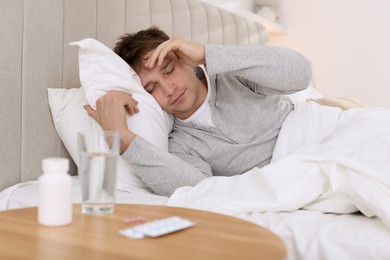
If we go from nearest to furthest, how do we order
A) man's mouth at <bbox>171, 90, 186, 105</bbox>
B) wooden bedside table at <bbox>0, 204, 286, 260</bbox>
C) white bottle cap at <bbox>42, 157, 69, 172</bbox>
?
wooden bedside table at <bbox>0, 204, 286, 260</bbox> → white bottle cap at <bbox>42, 157, 69, 172</bbox> → man's mouth at <bbox>171, 90, 186, 105</bbox>

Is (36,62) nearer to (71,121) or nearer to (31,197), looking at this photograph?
(71,121)

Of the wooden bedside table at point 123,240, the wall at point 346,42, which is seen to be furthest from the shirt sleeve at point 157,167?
the wall at point 346,42

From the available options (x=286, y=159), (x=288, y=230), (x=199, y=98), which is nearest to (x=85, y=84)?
(x=199, y=98)

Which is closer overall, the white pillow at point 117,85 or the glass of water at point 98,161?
the glass of water at point 98,161

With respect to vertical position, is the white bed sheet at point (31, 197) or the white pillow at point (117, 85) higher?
the white pillow at point (117, 85)

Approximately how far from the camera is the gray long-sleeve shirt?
1.52 metres

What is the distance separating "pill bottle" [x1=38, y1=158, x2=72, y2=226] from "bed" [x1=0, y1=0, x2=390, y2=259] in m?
0.38

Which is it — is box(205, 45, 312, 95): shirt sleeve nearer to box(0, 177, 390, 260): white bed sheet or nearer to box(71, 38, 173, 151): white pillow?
box(71, 38, 173, 151): white pillow

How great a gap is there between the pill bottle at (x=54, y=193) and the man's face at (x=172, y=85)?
0.77m

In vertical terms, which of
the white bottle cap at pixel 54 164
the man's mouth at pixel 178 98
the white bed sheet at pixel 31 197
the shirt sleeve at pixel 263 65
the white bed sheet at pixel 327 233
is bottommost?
the white bed sheet at pixel 31 197

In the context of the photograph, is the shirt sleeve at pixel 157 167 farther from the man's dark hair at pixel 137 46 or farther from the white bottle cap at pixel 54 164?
the white bottle cap at pixel 54 164

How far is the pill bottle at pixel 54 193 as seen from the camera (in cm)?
82

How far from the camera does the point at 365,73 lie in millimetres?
3777

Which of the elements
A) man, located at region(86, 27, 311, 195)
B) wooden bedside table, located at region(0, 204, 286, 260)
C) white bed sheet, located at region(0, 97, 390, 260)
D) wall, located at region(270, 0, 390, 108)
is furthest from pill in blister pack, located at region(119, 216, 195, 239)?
wall, located at region(270, 0, 390, 108)
